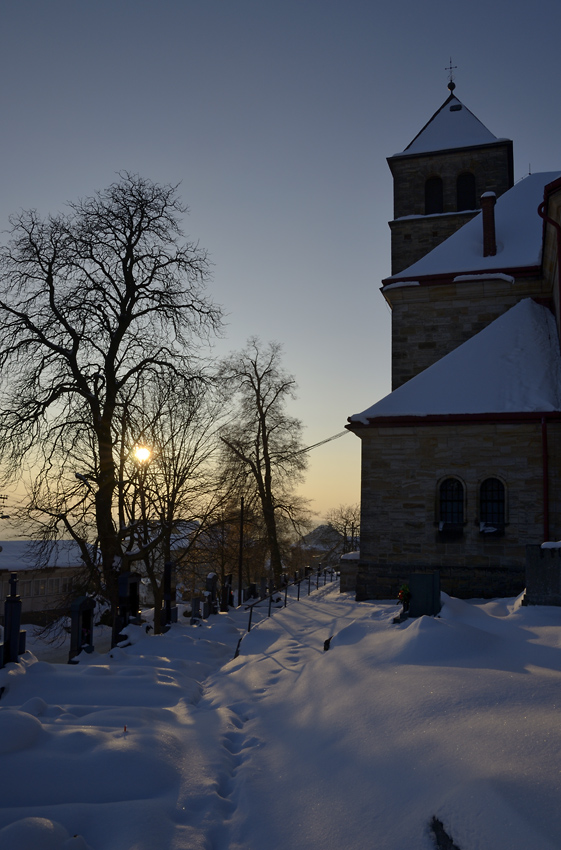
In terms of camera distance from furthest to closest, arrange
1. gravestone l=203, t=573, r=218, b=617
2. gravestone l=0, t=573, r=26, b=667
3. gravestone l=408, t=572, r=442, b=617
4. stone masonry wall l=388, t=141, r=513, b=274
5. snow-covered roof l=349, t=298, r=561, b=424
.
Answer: stone masonry wall l=388, t=141, r=513, b=274, gravestone l=203, t=573, r=218, b=617, snow-covered roof l=349, t=298, r=561, b=424, gravestone l=408, t=572, r=442, b=617, gravestone l=0, t=573, r=26, b=667

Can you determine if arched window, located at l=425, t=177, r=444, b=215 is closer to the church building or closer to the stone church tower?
the stone church tower

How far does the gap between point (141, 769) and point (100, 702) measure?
2553mm

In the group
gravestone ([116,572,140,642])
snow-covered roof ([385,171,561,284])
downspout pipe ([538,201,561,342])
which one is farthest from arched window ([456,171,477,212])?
gravestone ([116,572,140,642])

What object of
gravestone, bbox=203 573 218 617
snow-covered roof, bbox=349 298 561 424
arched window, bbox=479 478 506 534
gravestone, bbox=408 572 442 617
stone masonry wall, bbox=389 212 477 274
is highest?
stone masonry wall, bbox=389 212 477 274

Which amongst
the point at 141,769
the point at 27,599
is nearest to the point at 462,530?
the point at 141,769

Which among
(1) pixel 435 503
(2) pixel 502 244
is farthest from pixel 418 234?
(1) pixel 435 503

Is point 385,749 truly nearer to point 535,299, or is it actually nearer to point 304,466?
point 535,299

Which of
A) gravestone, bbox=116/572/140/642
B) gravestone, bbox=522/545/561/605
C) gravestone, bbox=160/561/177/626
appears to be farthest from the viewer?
gravestone, bbox=160/561/177/626

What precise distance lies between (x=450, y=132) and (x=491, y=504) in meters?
19.1

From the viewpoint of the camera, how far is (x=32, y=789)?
4621 millimetres

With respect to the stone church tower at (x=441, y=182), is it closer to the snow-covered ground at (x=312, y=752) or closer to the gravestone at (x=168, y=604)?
the gravestone at (x=168, y=604)

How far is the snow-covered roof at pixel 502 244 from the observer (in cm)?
2092

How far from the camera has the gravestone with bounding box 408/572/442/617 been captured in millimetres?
10203

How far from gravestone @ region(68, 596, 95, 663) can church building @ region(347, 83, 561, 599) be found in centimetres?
761
